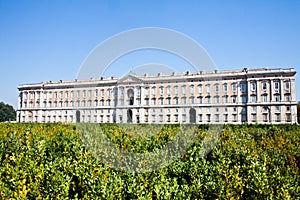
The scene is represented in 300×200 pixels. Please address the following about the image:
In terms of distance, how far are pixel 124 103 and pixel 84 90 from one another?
47.8ft

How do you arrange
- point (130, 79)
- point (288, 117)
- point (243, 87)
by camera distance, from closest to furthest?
point (288, 117)
point (243, 87)
point (130, 79)

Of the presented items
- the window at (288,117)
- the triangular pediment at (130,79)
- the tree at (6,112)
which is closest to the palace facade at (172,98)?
the triangular pediment at (130,79)

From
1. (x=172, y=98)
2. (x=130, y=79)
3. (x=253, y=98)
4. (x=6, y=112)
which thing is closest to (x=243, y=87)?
(x=253, y=98)

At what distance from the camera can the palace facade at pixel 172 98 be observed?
216ft

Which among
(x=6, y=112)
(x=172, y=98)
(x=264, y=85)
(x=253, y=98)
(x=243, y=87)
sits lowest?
(x=6, y=112)

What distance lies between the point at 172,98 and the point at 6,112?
71408mm

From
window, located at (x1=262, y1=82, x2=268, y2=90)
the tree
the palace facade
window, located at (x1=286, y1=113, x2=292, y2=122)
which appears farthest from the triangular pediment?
the tree

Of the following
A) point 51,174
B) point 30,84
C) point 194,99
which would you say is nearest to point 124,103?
point 194,99

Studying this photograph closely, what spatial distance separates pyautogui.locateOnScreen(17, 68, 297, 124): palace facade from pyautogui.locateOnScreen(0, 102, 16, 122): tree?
1795 cm

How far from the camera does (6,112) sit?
109 metres

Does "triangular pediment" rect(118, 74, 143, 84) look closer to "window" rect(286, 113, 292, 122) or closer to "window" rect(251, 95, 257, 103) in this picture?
"window" rect(251, 95, 257, 103)

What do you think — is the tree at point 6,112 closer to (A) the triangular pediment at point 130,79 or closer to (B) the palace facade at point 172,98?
(B) the palace facade at point 172,98

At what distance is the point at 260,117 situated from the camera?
65.7m

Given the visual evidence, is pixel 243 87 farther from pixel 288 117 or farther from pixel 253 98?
pixel 288 117
